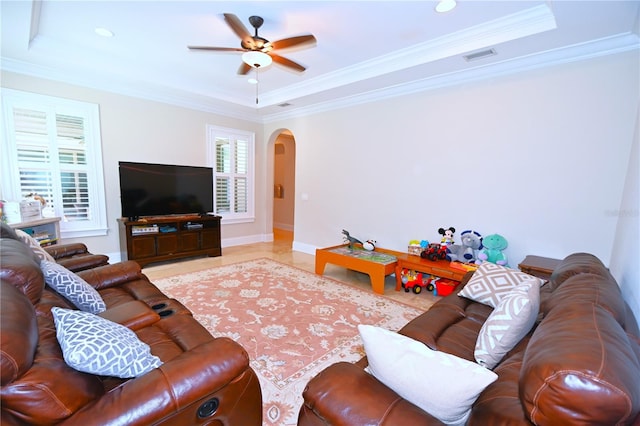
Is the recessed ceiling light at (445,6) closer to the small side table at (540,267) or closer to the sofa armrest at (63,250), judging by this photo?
the small side table at (540,267)

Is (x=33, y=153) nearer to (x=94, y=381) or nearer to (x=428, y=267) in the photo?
(x=94, y=381)

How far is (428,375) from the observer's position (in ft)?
3.11

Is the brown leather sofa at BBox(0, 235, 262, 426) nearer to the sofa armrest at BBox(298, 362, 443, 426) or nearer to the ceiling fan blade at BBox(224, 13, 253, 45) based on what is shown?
the sofa armrest at BBox(298, 362, 443, 426)

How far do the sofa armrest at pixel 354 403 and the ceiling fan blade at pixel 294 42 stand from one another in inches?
104

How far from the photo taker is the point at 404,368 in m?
1.00

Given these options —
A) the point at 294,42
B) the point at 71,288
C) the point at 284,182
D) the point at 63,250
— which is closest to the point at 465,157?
the point at 294,42

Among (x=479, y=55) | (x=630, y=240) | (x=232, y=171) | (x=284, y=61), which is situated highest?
(x=479, y=55)

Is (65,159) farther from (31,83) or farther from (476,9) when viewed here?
(476,9)

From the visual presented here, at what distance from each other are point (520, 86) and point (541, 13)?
843mm

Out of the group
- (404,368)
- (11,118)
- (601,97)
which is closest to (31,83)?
(11,118)

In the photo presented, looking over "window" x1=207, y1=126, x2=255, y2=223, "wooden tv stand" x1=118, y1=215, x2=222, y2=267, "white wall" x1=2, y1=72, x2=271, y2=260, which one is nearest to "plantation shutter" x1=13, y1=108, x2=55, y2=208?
"white wall" x1=2, y1=72, x2=271, y2=260

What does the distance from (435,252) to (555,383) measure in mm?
3057

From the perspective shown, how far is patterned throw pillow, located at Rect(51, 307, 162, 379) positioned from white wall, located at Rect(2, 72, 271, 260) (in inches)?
159

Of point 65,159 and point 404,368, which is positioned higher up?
point 65,159
